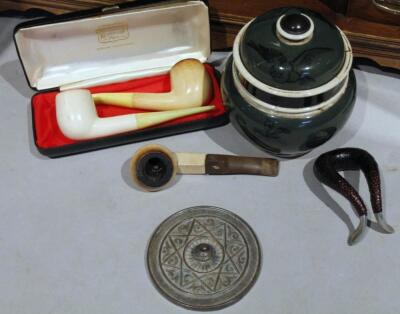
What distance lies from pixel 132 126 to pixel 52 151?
0.17 m

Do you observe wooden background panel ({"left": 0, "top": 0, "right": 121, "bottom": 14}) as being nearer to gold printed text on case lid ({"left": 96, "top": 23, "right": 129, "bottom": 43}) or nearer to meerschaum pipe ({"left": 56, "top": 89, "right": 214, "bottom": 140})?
gold printed text on case lid ({"left": 96, "top": 23, "right": 129, "bottom": 43})

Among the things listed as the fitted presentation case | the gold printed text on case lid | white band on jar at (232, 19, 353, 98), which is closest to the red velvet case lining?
the fitted presentation case

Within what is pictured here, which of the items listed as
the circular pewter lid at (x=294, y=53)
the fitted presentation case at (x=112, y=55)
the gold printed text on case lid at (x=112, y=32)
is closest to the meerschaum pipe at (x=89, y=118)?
the fitted presentation case at (x=112, y=55)

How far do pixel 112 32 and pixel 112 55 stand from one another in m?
0.06

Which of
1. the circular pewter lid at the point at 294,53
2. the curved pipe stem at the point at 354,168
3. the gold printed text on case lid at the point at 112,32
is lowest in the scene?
the curved pipe stem at the point at 354,168

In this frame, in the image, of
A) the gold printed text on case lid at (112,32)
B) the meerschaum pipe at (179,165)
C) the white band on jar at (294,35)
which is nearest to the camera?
the white band on jar at (294,35)

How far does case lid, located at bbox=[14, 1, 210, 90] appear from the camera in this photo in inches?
48.6

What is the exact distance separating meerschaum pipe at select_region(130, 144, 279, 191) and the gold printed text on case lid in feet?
0.96

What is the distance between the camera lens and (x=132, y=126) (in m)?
1.20

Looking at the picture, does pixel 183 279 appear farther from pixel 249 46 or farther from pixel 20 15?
pixel 20 15

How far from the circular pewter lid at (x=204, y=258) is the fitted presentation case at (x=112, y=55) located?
22cm

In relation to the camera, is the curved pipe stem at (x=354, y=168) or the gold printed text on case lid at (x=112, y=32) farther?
the gold printed text on case lid at (x=112, y=32)

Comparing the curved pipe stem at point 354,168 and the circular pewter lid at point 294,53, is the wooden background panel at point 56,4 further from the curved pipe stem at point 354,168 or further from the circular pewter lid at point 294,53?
the curved pipe stem at point 354,168

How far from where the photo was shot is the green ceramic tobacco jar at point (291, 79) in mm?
991
